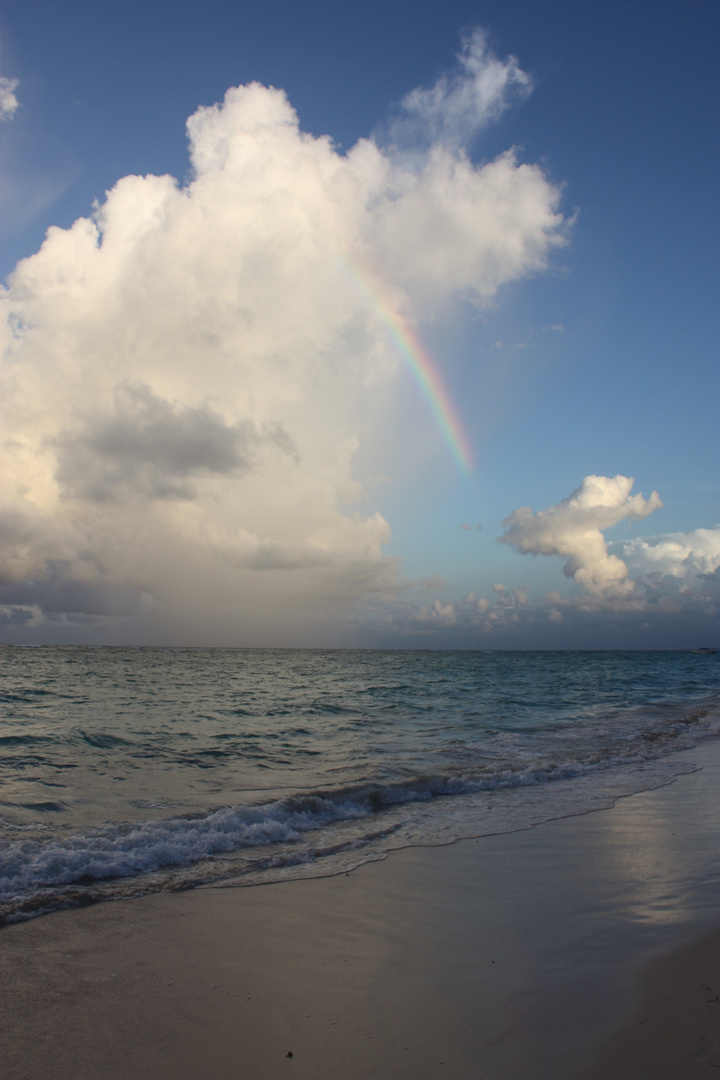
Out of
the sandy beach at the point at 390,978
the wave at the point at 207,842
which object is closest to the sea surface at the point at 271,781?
the wave at the point at 207,842

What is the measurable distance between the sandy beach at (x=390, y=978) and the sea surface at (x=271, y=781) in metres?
1.11

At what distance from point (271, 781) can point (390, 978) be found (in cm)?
852

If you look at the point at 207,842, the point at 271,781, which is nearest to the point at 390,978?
the point at 207,842

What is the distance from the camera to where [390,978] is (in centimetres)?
474

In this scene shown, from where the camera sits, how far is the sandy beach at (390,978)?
3.69m

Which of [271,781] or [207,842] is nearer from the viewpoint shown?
[207,842]

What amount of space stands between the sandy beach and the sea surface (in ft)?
3.65

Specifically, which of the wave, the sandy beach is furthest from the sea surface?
the sandy beach

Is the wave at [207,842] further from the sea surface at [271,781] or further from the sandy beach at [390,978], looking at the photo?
the sandy beach at [390,978]

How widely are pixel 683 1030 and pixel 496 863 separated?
3.93 metres

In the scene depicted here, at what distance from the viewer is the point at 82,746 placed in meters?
16.2

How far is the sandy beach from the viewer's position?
3688 millimetres

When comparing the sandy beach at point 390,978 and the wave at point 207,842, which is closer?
the sandy beach at point 390,978

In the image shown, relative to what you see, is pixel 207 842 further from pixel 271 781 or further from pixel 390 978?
pixel 390 978
